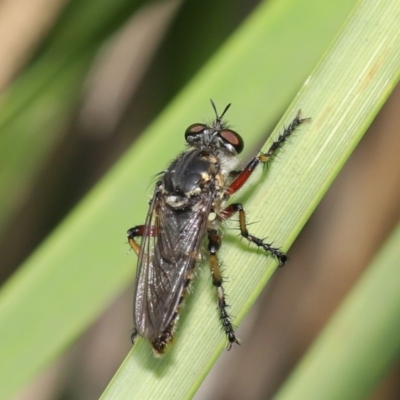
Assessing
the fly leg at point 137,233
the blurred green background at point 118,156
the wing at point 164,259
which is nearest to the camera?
the wing at point 164,259

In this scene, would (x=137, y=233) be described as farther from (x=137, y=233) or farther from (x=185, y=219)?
(x=185, y=219)

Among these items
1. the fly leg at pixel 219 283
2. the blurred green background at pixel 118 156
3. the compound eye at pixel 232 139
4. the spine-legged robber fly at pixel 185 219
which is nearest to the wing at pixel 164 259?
the spine-legged robber fly at pixel 185 219

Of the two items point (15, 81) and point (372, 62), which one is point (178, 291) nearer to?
point (372, 62)

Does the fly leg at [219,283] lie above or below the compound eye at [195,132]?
below

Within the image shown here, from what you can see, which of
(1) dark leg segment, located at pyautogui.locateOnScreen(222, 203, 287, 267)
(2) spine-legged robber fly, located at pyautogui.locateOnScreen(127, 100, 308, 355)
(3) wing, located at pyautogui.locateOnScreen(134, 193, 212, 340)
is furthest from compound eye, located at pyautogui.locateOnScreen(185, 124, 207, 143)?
(1) dark leg segment, located at pyautogui.locateOnScreen(222, 203, 287, 267)

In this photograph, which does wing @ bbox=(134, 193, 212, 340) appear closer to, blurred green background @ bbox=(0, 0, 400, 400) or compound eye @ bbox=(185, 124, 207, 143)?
compound eye @ bbox=(185, 124, 207, 143)

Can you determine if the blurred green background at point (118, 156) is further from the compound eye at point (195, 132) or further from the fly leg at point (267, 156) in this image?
the fly leg at point (267, 156)

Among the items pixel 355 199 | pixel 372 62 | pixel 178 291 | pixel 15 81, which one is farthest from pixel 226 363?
pixel 372 62

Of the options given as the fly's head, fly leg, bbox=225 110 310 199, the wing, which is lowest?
the wing
